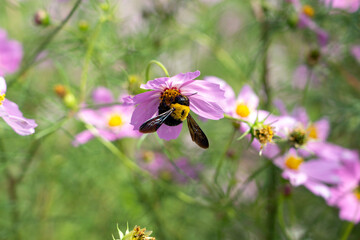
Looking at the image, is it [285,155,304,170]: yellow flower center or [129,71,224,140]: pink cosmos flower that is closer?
[129,71,224,140]: pink cosmos flower

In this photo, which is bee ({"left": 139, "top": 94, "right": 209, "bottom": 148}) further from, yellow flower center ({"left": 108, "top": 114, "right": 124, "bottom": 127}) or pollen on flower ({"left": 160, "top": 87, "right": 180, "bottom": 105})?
yellow flower center ({"left": 108, "top": 114, "right": 124, "bottom": 127})

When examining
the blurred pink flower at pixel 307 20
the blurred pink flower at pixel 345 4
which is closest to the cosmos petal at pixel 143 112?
Answer: the blurred pink flower at pixel 307 20

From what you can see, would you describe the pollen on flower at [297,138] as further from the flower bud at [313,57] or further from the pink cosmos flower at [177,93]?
the flower bud at [313,57]

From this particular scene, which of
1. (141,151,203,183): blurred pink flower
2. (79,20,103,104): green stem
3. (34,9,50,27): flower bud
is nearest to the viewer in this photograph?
(79,20,103,104): green stem

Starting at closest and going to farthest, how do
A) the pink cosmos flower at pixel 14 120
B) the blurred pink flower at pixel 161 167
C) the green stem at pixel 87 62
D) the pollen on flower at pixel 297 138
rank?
the pink cosmos flower at pixel 14 120, the pollen on flower at pixel 297 138, the green stem at pixel 87 62, the blurred pink flower at pixel 161 167

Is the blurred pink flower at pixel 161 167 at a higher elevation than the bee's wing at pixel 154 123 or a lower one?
higher

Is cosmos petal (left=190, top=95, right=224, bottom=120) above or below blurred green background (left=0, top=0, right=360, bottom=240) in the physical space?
below

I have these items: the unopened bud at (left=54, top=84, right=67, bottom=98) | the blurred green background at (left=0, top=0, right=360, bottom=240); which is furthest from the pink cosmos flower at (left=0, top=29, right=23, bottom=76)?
the unopened bud at (left=54, top=84, right=67, bottom=98)

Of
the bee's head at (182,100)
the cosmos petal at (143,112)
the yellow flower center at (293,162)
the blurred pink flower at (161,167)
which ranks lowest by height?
the yellow flower center at (293,162)
